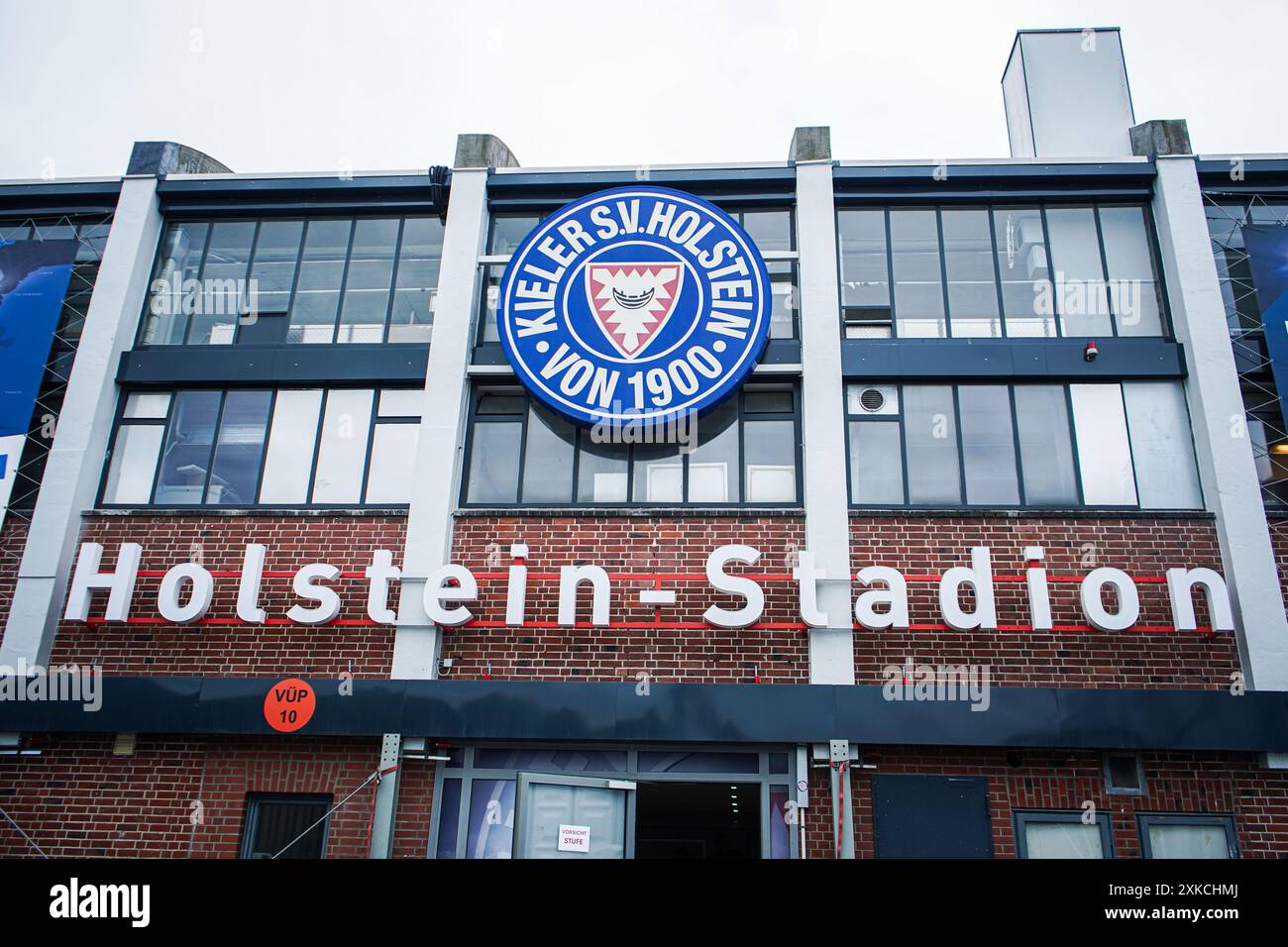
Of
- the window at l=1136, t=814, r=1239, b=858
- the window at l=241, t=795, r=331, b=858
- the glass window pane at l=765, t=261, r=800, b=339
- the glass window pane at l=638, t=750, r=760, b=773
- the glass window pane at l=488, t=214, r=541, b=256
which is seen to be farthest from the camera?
the glass window pane at l=488, t=214, r=541, b=256

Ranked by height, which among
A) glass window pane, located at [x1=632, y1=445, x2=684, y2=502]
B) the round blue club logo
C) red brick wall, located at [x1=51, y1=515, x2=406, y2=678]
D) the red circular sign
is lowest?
the red circular sign

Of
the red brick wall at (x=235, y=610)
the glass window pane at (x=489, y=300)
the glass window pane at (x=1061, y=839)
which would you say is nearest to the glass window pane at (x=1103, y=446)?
the glass window pane at (x=1061, y=839)

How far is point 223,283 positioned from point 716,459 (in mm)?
8499

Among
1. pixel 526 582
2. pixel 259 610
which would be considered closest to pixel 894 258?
pixel 526 582

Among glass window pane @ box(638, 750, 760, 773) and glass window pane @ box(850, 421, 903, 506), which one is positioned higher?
glass window pane @ box(850, 421, 903, 506)

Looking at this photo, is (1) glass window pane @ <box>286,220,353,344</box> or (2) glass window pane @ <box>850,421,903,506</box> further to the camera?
(1) glass window pane @ <box>286,220,353,344</box>

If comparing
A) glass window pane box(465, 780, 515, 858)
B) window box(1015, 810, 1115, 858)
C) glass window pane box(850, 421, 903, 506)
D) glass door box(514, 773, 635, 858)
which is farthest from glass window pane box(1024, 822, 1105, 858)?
glass window pane box(465, 780, 515, 858)

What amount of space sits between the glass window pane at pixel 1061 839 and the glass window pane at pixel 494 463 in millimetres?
7966

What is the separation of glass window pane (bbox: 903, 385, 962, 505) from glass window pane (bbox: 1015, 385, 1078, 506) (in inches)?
37.7

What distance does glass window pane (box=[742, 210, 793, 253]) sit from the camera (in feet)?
44.9

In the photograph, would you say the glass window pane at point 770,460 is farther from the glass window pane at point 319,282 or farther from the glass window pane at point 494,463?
the glass window pane at point 319,282

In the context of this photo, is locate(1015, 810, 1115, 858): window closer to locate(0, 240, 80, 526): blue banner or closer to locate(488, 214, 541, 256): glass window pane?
locate(488, 214, 541, 256): glass window pane

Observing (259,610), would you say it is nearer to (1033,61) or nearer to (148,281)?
(148,281)

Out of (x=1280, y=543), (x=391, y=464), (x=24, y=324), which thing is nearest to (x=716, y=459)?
(x=391, y=464)
